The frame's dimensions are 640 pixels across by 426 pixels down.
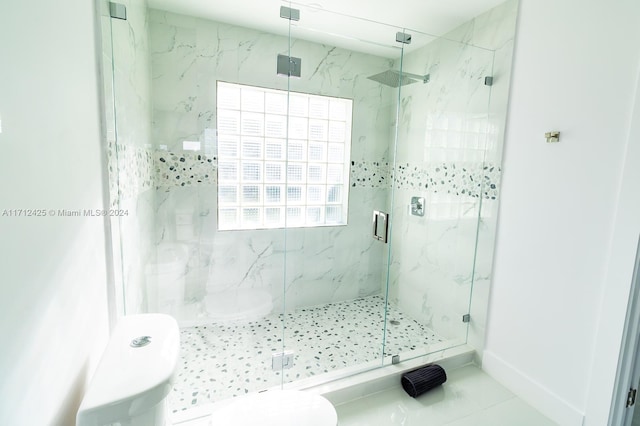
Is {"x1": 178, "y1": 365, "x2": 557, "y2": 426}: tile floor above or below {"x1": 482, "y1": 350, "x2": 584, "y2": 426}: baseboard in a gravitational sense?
below

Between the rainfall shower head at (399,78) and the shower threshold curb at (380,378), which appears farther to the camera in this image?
the rainfall shower head at (399,78)

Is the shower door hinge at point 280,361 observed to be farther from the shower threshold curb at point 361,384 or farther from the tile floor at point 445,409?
the tile floor at point 445,409

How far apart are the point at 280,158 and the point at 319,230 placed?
75 cm

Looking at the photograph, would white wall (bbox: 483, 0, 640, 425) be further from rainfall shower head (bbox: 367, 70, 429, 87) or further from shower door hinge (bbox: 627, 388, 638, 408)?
rainfall shower head (bbox: 367, 70, 429, 87)

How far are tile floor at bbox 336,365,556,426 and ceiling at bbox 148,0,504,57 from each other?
2504 mm

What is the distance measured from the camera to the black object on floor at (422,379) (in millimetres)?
1854

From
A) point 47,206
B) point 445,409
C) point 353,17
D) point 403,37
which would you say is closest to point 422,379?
point 445,409

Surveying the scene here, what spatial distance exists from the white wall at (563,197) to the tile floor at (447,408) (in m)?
0.13

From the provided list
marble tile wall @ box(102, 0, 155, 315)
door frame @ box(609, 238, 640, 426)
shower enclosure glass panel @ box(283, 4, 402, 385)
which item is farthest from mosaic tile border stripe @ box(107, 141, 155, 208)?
door frame @ box(609, 238, 640, 426)

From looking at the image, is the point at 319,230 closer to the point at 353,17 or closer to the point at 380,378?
the point at 380,378


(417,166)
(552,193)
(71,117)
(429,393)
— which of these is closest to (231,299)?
(429,393)

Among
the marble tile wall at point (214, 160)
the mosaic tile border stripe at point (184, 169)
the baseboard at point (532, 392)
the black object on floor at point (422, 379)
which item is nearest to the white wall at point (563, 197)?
the baseboard at point (532, 392)

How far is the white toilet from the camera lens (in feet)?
2.79

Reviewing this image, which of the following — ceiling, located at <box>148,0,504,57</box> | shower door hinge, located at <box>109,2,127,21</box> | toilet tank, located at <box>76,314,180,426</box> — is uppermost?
ceiling, located at <box>148,0,504,57</box>
